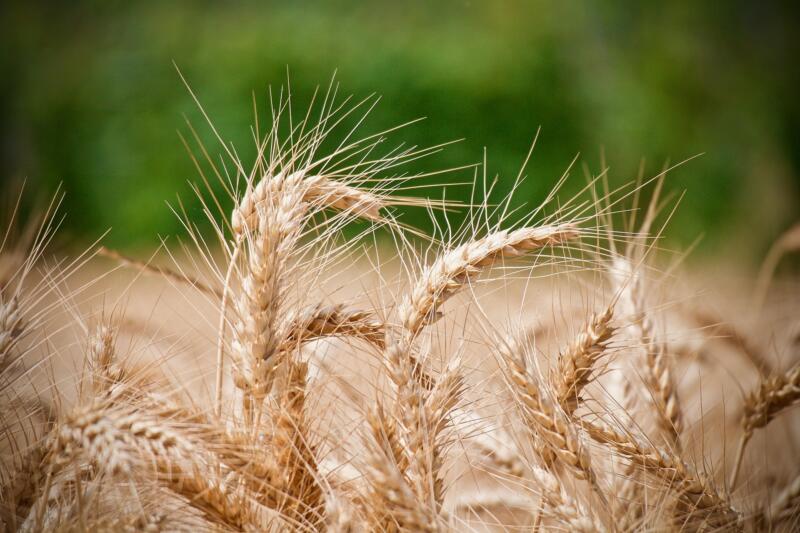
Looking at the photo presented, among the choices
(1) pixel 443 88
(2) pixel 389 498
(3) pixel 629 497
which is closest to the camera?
(2) pixel 389 498

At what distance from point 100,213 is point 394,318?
6.05 feet

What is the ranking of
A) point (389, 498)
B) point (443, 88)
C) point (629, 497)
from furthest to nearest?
1. point (443, 88)
2. point (629, 497)
3. point (389, 498)

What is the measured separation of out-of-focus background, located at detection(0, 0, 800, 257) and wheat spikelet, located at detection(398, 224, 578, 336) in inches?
59.9

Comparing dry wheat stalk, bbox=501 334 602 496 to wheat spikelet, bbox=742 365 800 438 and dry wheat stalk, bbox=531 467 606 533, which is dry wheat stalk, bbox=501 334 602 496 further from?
wheat spikelet, bbox=742 365 800 438

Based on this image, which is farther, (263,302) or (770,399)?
(770,399)

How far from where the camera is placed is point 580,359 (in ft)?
1.16

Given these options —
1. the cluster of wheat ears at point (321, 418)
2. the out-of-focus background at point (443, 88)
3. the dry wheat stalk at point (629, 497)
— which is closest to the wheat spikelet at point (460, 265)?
the cluster of wheat ears at point (321, 418)

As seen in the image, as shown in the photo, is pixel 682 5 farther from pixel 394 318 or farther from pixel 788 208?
pixel 394 318

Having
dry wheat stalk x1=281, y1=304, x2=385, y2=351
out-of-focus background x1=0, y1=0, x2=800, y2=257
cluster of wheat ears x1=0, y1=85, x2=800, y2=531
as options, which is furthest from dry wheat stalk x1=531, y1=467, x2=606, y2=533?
out-of-focus background x1=0, y1=0, x2=800, y2=257

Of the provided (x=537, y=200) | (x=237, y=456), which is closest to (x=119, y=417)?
(x=237, y=456)

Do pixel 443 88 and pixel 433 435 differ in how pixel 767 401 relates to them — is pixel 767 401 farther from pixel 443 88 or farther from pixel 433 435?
pixel 443 88

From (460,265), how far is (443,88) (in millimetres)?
1648

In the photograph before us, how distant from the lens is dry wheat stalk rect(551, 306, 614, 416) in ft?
1.15

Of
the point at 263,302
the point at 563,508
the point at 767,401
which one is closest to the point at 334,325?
the point at 263,302
